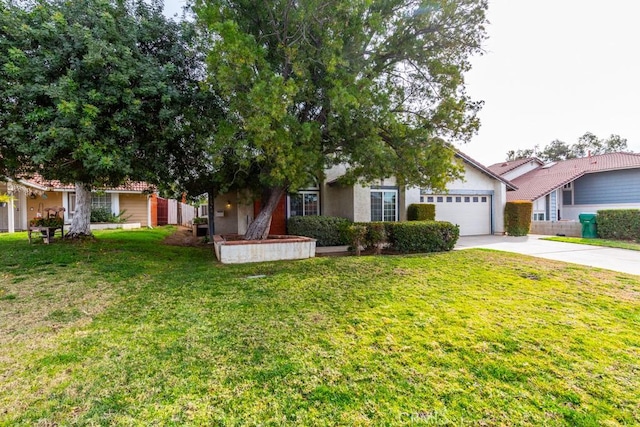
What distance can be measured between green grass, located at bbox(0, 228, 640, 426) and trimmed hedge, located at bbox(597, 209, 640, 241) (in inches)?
389

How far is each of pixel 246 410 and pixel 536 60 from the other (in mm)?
13692

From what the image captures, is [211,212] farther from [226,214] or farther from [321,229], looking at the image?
→ [321,229]

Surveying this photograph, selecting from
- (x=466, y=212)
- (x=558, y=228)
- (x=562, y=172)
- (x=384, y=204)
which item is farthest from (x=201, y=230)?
(x=562, y=172)

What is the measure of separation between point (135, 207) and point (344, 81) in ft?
60.8

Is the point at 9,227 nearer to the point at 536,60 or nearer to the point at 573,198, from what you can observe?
the point at 536,60

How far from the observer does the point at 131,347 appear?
3486mm

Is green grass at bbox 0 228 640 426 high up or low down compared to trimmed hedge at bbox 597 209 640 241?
down

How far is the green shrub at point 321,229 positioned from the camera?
11789 millimetres

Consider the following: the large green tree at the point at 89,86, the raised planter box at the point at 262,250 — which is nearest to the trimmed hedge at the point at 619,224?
the raised planter box at the point at 262,250

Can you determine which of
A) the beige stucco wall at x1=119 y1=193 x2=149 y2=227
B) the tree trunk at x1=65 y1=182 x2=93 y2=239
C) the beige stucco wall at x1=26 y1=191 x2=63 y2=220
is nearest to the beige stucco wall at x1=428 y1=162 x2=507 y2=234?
the tree trunk at x1=65 y1=182 x2=93 y2=239

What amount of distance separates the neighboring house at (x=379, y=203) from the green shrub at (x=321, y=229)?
1.66 m

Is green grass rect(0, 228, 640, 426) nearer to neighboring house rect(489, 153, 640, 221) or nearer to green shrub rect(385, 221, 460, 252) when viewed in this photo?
green shrub rect(385, 221, 460, 252)

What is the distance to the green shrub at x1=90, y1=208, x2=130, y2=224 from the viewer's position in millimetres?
18125

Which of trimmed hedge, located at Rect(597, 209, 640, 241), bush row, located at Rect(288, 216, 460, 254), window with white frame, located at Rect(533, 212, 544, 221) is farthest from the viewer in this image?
window with white frame, located at Rect(533, 212, 544, 221)
